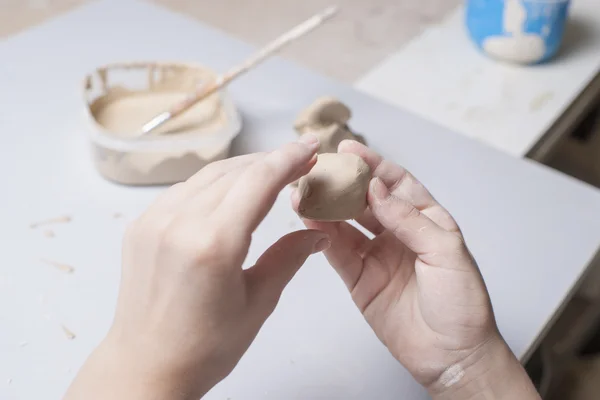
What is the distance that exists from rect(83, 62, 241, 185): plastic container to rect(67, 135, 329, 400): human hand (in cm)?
35

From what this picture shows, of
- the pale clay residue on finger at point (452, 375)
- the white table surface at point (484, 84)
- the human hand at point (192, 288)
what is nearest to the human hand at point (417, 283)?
the pale clay residue on finger at point (452, 375)

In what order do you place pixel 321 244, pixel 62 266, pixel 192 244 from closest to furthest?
pixel 192 244 → pixel 321 244 → pixel 62 266

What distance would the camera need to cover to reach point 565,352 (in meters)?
1.21

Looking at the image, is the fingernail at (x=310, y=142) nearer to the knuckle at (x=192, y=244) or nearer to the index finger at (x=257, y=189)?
the index finger at (x=257, y=189)

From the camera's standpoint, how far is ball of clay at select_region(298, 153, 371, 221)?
2.11ft

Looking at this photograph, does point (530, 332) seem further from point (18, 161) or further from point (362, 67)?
point (362, 67)

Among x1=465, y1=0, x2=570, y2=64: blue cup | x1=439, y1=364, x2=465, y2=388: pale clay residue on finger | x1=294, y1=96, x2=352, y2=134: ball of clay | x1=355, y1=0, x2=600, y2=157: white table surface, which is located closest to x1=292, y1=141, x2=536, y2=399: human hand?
x1=439, y1=364, x2=465, y2=388: pale clay residue on finger

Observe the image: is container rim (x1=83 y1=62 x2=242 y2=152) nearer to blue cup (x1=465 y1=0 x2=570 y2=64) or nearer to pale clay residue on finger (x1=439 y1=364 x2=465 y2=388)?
pale clay residue on finger (x1=439 y1=364 x2=465 y2=388)

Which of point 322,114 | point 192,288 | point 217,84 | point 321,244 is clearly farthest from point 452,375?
point 217,84

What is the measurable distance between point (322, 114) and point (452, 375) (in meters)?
0.44

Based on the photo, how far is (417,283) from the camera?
0.68 meters

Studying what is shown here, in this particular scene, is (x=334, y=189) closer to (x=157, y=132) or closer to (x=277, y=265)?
(x=277, y=265)

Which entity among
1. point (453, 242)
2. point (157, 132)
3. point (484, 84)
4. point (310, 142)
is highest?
A: point (310, 142)

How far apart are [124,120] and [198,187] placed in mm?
481
